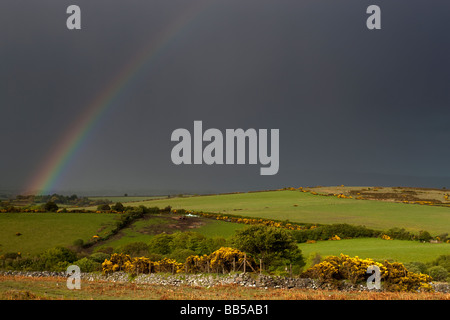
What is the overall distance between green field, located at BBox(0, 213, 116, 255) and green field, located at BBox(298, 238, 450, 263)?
6457 centimetres

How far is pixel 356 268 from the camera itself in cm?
3934

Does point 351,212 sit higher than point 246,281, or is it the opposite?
point 246,281

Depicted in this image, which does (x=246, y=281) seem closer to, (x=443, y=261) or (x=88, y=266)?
(x=88, y=266)

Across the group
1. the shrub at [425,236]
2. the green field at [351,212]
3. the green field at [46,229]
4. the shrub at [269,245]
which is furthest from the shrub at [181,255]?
the shrub at [425,236]

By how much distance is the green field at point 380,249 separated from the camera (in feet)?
230

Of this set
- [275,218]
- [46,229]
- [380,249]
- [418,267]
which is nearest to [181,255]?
[418,267]

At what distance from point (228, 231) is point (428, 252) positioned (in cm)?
5516

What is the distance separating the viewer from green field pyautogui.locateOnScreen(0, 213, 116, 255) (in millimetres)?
94012

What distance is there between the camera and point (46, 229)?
356 ft

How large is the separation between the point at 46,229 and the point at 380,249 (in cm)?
9465

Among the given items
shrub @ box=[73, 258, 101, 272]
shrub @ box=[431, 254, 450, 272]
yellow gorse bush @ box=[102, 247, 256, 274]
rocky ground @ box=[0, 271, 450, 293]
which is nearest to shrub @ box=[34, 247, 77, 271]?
shrub @ box=[73, 258, 101, 272]

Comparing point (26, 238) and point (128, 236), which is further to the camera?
point (128, 236)
